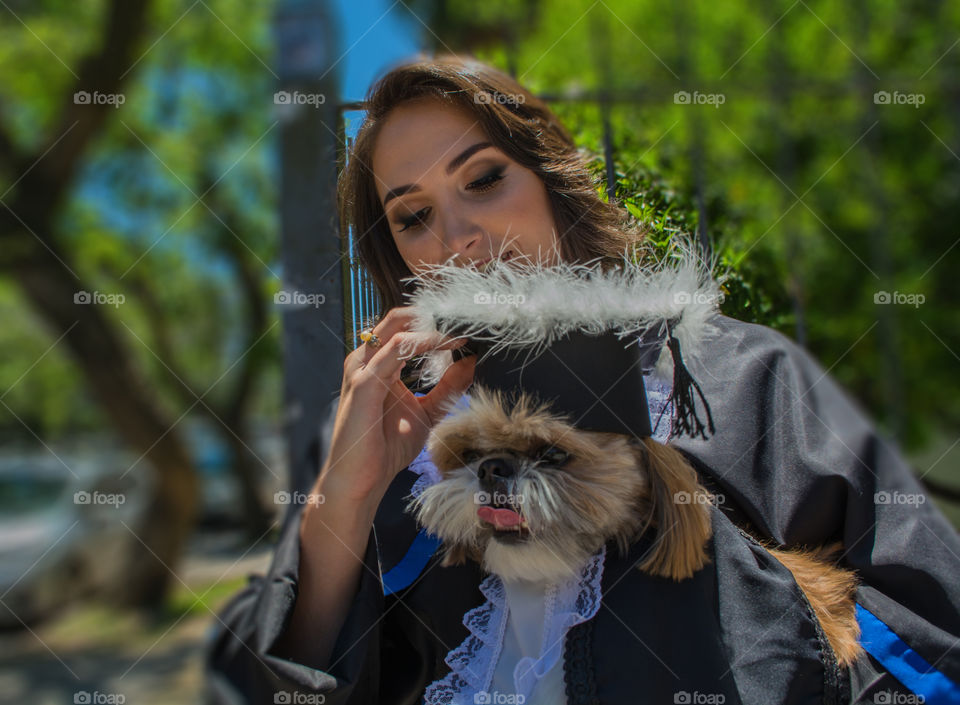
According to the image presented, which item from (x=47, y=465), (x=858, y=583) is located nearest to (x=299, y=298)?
(x=858, y=583)

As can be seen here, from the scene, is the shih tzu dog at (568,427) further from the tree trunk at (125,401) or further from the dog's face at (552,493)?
the tree trunk at (125,401)

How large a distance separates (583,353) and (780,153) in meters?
8.70

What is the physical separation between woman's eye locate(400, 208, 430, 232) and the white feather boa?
0.21 metres

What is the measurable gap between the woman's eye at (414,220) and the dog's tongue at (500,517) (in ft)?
2.13

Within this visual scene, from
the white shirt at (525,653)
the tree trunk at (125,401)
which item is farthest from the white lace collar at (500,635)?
the tree trunk at (125,401)

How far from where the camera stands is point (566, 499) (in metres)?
1.41

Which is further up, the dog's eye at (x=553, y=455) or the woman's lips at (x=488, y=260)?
the woman's lips at (x=488, y=260)

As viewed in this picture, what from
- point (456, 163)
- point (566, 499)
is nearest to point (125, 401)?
point (456, 163)

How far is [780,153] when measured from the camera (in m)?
9.04

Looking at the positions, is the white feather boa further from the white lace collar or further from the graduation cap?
the white lace collar

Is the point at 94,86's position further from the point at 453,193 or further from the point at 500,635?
the point at 500,635

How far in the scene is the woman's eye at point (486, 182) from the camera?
1.64m

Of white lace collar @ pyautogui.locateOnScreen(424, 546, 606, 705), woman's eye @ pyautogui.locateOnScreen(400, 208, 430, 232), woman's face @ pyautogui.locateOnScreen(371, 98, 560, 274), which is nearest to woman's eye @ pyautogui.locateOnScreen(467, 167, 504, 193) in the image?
woman's face @ pyautogui.locateOnScreen(371, 98, 560, 274)

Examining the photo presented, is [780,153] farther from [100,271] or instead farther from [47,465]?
[47,465]
